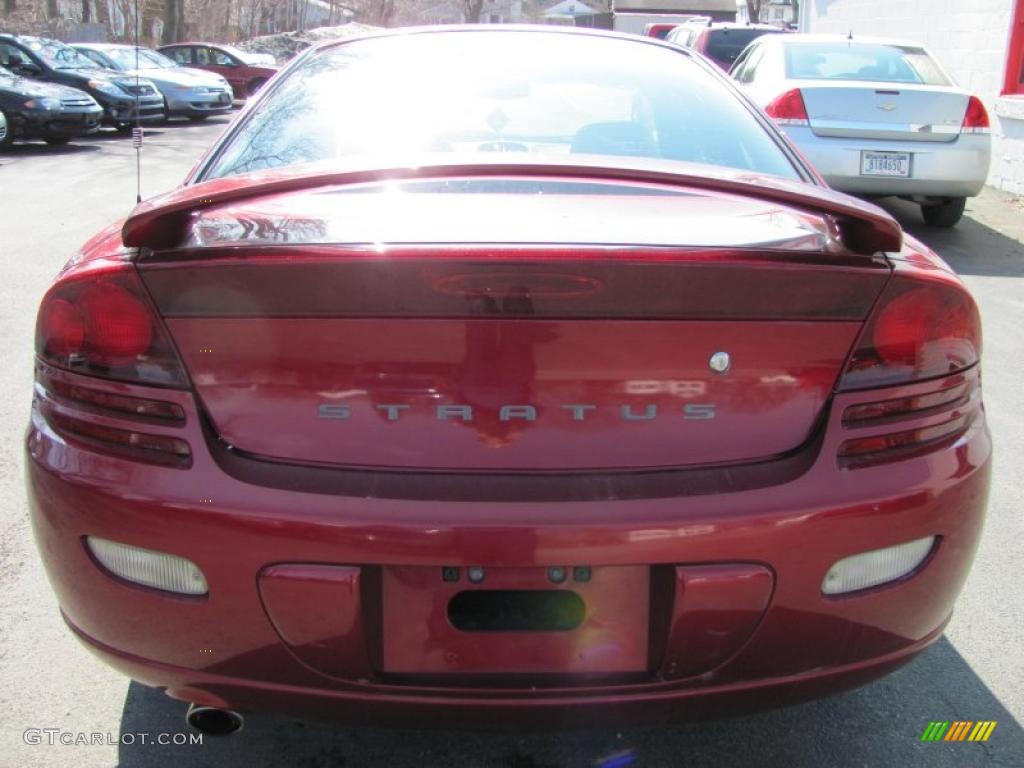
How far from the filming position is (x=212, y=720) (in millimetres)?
2066

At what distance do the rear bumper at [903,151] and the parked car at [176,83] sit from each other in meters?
14.7

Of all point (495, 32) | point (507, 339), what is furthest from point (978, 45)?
point (507, 339)

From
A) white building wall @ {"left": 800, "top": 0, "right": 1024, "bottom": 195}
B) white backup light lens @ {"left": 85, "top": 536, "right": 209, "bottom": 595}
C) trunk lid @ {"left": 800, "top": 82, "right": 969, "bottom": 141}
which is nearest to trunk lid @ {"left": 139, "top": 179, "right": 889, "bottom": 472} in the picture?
white backup light lens @ {"left": 85, "top": 536, "right": 209, "bottom": 595}

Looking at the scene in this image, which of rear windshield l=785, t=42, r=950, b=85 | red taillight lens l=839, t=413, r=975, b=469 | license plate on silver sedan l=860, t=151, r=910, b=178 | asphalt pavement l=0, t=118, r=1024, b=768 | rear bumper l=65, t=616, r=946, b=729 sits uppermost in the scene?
rear windshield l=785, t=42, r=950, b=85

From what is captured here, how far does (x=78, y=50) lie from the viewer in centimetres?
1855

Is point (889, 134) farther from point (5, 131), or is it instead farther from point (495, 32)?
point (5, 131)

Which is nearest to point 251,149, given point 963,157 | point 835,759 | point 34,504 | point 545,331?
point 34,504

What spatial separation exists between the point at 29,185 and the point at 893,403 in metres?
11.0

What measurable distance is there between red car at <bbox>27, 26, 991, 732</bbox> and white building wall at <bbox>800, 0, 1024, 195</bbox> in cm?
1008

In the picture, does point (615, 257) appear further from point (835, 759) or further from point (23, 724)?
point (23, 724)

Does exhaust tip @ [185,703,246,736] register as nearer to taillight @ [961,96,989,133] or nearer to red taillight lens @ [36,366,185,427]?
red taillight lens @ [36,366,185,427]

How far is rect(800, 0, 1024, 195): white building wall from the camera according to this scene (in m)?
10.8

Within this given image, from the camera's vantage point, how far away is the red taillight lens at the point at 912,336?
1.84 metres
